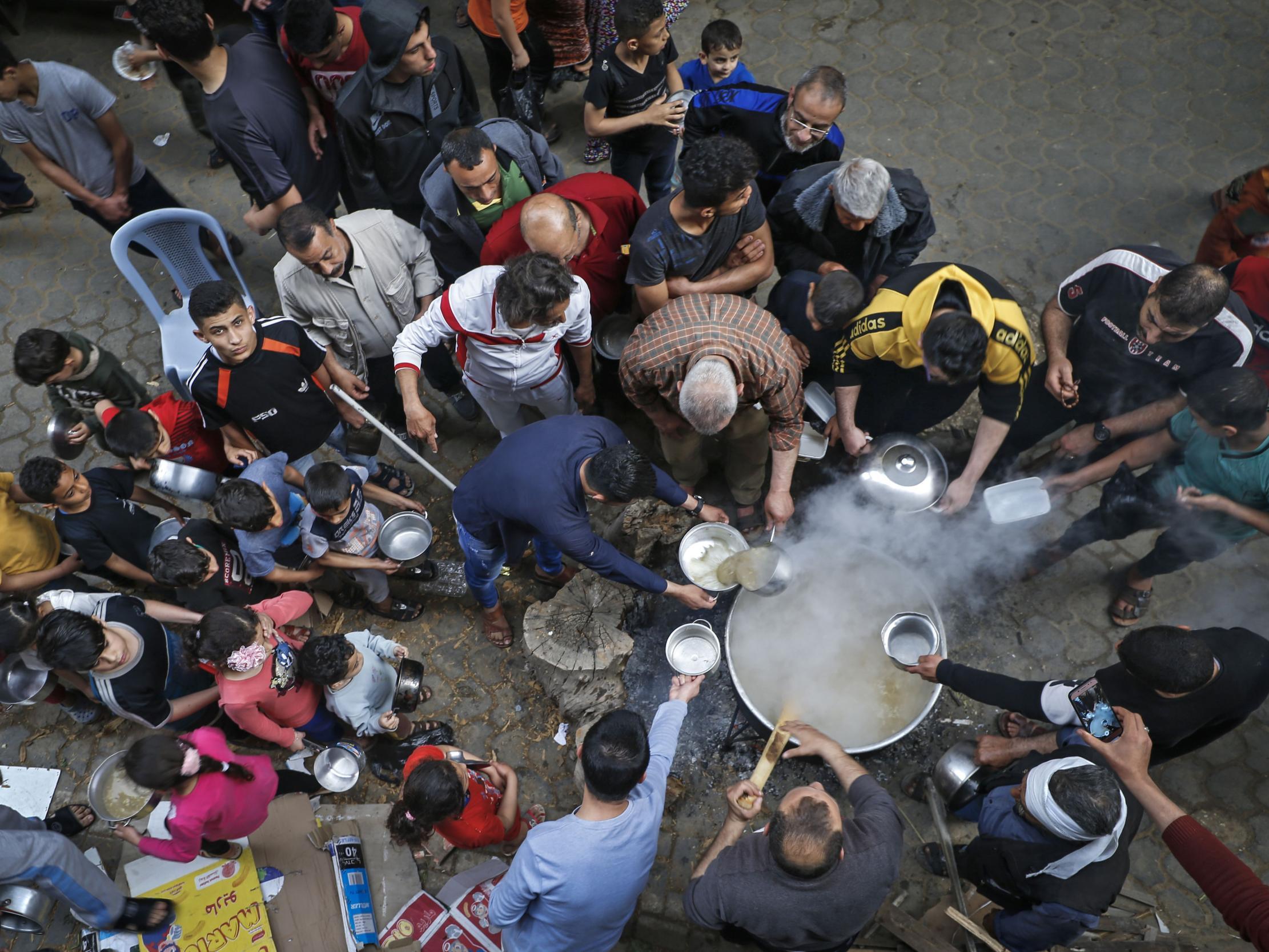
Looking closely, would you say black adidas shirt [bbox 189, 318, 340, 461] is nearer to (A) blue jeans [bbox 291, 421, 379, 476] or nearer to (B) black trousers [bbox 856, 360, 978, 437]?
(A) blue jeans [bbox 291, 421, 379, 476]

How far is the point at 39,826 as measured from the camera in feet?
11.9

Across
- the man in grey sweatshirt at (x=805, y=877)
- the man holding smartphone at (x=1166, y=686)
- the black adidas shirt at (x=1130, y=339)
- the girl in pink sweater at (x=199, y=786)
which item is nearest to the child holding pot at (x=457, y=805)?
the girl in pink sweater at (x=199, y=786)

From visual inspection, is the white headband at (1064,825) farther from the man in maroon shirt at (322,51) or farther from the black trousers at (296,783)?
the man in maroon shirt at (322,51)

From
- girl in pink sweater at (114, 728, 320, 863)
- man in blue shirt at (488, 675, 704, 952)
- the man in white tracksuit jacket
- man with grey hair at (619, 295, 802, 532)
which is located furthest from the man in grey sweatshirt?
the man in white tracksuit jacket

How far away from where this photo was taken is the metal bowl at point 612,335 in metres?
4.48

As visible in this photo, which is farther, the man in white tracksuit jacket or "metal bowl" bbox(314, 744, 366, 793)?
"metal bowl" bbox(314, 744, 366, 793)

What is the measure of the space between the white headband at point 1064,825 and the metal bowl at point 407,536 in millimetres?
3126

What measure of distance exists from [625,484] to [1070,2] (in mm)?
6653

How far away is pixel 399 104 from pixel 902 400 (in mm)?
3055

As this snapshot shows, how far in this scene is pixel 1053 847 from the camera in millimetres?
2939

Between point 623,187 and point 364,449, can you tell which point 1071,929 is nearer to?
point 623,187

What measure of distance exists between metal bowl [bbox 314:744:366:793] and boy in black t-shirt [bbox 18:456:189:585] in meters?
1.36

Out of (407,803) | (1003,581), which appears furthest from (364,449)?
(1003,581)

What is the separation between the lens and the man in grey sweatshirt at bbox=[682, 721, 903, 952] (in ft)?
9.00
